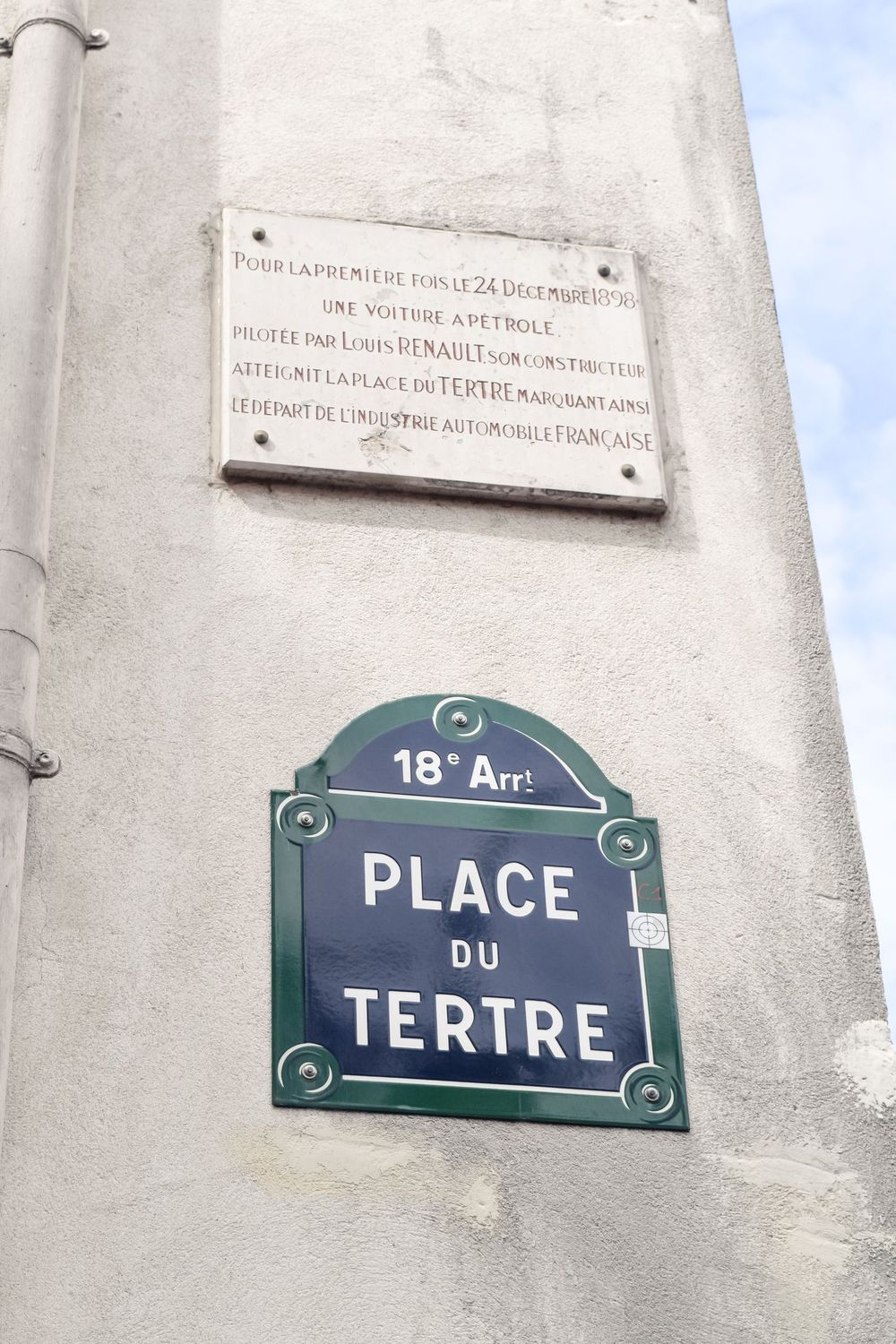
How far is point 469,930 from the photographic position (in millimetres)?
5254

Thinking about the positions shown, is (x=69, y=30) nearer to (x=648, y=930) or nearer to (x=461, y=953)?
(x=461, y=953)

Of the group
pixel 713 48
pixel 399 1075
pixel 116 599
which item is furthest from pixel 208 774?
pixel 713 48

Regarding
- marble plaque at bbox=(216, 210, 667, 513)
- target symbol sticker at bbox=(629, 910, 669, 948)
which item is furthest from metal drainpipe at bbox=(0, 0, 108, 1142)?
target symbol sticker at bbox=(629, 910, 669, 948)

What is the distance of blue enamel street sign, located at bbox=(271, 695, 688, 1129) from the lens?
16.6 feet

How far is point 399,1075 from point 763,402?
2426 millimetres

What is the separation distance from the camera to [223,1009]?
503cm

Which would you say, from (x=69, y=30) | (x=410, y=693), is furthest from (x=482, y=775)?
(x=69, y=30)

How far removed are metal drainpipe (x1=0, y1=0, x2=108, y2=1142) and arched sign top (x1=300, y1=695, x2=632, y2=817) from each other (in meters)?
0.78

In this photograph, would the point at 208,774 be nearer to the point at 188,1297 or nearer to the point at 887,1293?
the point at 188,1297

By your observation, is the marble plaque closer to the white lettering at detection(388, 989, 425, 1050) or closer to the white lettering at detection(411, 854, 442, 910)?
the white lettering at detection(411, 854, 442, 910)

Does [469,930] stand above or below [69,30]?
below

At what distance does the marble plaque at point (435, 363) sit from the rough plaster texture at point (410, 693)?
10 centimetres

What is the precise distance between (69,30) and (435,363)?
1.48 metres

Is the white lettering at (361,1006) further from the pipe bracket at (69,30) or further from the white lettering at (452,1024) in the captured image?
the pipe bracket at (69,30)
